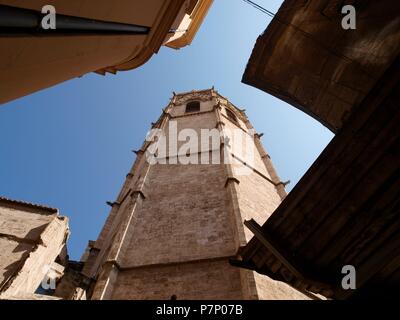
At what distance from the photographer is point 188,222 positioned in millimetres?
10234

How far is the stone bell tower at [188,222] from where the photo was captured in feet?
25.2

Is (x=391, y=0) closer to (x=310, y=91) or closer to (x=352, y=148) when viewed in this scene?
(x=310, y=91)

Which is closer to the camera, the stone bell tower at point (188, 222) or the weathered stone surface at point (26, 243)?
the weathered stone surface at point (26, 243)

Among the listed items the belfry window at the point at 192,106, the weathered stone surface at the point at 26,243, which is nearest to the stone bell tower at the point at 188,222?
the weathered stone surface at the point at 26,243

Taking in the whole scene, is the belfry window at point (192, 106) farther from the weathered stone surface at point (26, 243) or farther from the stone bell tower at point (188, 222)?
the weathered stone surface at point (26, 243)

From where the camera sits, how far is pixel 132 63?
6.28 meters

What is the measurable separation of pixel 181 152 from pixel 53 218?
760cm

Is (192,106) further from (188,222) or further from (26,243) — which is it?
(26,243)

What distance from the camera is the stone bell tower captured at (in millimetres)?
7688

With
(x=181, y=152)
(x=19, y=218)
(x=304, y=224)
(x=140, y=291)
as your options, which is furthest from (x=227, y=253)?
(x=181, y=152)

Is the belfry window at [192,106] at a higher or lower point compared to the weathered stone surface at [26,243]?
higher

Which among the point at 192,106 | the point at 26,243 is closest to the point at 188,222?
the point at 26,243

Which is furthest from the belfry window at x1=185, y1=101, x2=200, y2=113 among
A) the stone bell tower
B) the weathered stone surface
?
the weathered stone surface

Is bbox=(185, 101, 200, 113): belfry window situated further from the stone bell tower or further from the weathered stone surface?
the weathered stone surface
